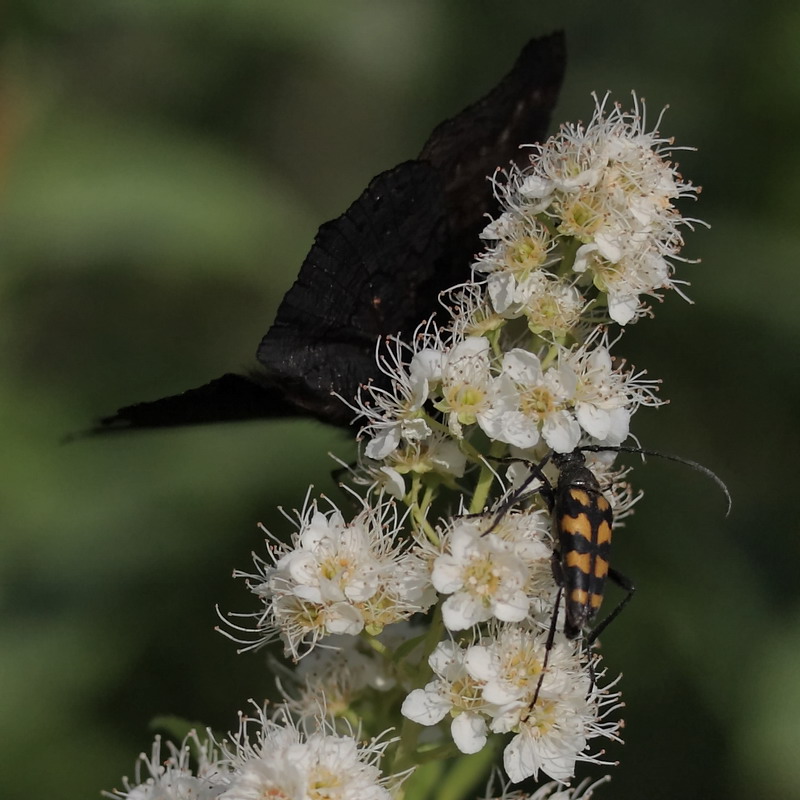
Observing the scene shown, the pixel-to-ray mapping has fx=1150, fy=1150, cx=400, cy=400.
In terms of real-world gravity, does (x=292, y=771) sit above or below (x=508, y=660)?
below

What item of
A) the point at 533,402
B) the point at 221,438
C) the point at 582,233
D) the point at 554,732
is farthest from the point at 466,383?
the point at 221,438

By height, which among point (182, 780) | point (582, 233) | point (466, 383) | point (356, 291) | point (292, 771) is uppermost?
point (582, 233)

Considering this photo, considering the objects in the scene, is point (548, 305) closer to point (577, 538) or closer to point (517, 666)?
point (577, 538)

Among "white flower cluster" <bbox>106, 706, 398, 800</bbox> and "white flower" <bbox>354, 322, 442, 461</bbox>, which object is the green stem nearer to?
"white flower" <bbox>354, 322, 442, 461</bbox>

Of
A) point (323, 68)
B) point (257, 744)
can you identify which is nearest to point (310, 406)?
point (257, 744)

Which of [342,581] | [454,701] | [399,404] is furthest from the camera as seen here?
[399,404]

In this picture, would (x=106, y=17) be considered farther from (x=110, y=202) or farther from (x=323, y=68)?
(x=323, y=68)
